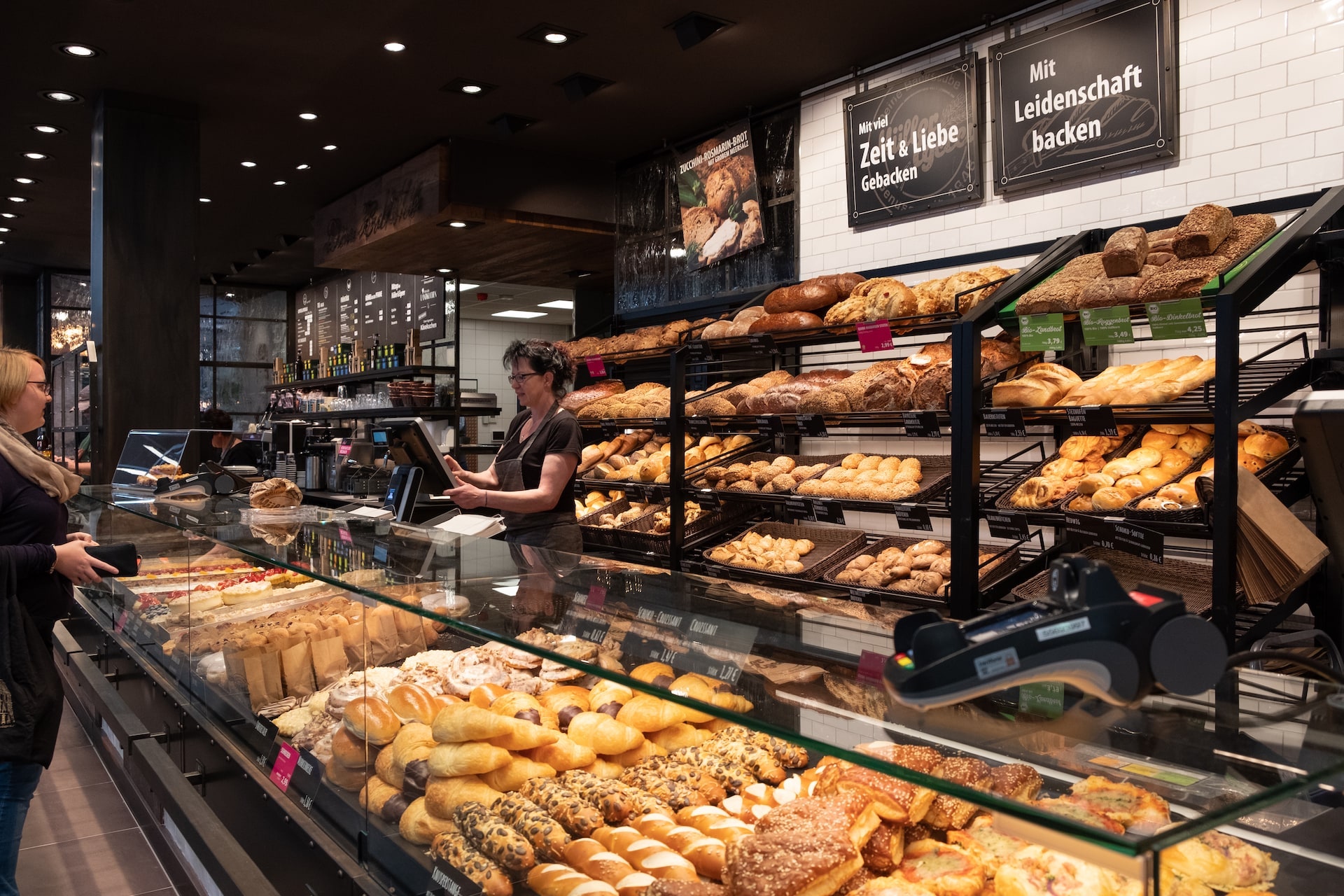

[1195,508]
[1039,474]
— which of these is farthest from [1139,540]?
[1039,474]

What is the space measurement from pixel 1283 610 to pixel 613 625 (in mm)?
1969

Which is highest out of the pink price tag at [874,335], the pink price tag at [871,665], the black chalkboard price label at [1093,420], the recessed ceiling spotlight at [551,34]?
the recessed ceiling spotlight at [551,34]

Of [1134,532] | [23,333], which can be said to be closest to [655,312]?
[1134,532]

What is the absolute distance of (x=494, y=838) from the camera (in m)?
1.39

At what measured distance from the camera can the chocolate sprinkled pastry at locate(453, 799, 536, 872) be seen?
1.36 metres

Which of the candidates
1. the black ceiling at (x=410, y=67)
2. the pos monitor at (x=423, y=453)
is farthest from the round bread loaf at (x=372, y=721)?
the black ceiling at (x=410, y=67)

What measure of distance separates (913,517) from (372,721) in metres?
2.17

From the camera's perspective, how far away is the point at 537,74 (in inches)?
191

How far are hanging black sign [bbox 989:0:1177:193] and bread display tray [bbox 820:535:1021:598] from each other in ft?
5.11

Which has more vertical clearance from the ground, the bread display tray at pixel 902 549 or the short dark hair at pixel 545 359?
the short dark hair at pixel 545 359

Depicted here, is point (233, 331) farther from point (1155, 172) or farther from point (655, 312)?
point (1155, 172)

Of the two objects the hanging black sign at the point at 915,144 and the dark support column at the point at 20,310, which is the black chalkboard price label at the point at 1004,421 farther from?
the dark support column at the point at 20,310

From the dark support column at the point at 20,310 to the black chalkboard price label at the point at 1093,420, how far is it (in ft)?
36.9

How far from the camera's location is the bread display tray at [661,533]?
167 inches
